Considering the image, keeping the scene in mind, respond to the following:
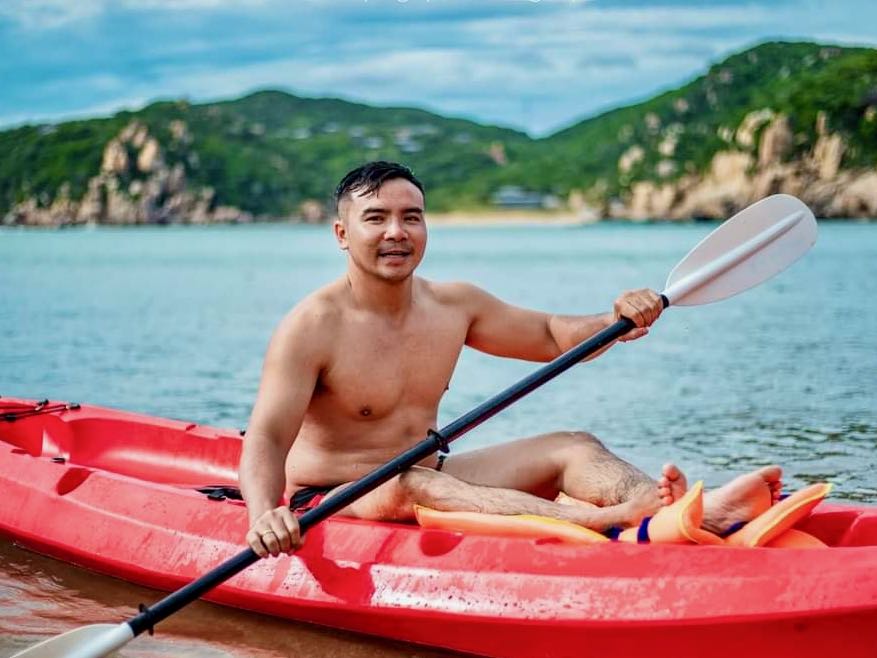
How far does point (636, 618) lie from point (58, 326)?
18.5 m

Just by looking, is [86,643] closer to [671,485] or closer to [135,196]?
[671,485]

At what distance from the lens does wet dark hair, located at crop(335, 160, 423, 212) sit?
4418 mm

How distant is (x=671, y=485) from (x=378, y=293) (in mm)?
1242

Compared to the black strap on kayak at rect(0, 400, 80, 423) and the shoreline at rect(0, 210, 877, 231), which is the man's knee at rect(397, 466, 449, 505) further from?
the shoreline at rect(0, 210, 877, 231)

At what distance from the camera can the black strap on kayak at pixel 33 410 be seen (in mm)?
6855

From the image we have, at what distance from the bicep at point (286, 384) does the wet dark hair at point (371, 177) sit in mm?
506

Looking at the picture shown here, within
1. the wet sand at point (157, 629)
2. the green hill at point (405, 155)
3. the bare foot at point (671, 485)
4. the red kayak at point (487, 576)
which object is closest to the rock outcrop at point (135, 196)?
the green hill at point (405, 155)

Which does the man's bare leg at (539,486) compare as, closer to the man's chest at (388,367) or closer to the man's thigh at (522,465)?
the man's thigh at (522,465)

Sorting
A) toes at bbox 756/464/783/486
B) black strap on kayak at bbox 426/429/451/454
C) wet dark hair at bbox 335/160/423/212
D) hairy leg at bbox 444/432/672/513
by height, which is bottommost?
hairy leg at bbox 444/432/672/513

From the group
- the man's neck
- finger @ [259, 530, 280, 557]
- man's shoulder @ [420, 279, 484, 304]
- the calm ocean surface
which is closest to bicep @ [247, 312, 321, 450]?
the man's neck

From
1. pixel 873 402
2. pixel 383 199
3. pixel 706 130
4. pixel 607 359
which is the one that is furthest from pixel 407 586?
pixel 706 130

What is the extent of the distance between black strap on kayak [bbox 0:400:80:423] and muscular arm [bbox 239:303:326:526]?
2.93m

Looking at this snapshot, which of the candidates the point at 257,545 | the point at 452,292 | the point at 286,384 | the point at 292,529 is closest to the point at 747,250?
the point at 452,292

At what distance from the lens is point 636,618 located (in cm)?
378
